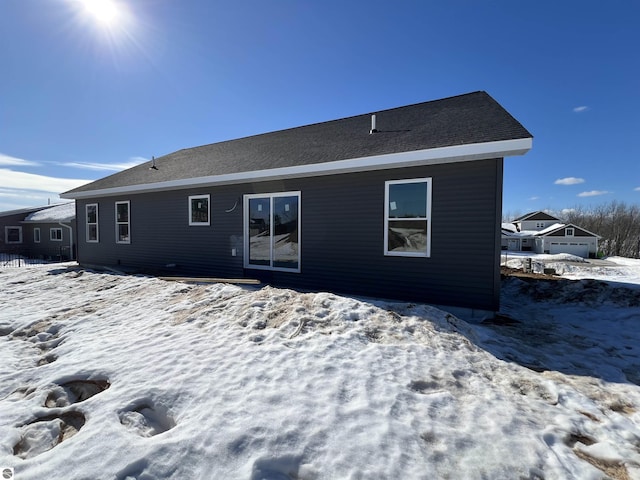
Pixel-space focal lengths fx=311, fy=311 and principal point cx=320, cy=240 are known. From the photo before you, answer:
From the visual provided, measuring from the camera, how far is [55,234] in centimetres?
2219

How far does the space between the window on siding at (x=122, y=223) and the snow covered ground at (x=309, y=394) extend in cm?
592

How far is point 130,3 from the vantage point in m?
6.66

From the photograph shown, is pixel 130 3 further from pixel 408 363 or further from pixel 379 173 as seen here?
pixel 408 363

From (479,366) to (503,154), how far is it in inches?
139

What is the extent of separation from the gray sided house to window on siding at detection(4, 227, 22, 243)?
800 inches

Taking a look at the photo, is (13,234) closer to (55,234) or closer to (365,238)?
(55,234)

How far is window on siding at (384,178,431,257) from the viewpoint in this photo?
236 inches

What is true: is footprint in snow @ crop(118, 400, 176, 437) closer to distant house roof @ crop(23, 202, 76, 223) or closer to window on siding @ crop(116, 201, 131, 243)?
window on siding @ crop(116, 201, 131, 243)

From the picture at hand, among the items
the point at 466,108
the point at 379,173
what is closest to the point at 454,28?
the point at 466,108

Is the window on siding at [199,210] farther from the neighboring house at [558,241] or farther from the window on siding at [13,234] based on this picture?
the neighboring house at [558,241]

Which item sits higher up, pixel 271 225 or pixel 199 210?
pixel 199 210

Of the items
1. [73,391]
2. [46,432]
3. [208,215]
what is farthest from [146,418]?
[208,215]

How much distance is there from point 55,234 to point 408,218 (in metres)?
26.1

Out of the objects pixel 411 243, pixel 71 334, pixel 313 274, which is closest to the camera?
pixel 71 334
